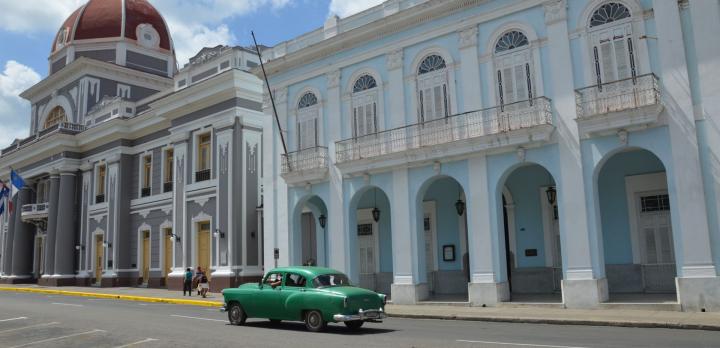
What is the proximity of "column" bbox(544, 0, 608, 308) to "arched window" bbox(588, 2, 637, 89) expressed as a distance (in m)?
0.68

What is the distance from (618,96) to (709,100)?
194 centimetres

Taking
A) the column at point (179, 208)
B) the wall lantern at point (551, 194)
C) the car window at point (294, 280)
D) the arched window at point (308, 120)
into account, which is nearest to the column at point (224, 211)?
the column at point (179, 208)

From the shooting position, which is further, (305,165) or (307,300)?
(305,165)

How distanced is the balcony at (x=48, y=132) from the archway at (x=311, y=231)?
18208 mm

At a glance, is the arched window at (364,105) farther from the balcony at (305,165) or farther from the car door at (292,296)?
the car door at (292,296)

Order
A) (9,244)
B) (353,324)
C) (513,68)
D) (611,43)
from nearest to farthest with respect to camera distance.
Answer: (353,324) → (611,43) → (513,68) → (9,244)

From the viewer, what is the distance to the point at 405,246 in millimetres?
18906

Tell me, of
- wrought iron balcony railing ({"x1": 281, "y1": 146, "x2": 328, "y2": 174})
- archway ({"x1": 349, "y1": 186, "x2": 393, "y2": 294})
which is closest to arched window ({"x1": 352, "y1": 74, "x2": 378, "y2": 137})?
wrought iron balcony railing ({"x1": 281, "y1": 146, "x2": 328, "y2": 174})

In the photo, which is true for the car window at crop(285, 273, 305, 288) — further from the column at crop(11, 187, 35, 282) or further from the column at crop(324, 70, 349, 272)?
the column at crop(11, 187, 35, 282)

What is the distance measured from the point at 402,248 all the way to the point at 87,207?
23469 mm

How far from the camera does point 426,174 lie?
61.0 ft

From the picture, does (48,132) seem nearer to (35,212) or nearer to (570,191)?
(35,212)

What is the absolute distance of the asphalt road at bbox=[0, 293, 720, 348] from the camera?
1004cm

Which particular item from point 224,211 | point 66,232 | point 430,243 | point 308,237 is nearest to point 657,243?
point 430,243
